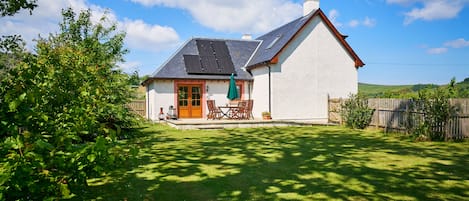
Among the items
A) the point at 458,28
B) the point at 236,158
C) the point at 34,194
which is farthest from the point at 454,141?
the point at 458,28

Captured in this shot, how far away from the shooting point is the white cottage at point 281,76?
18078 millimetres

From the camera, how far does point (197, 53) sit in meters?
20.6

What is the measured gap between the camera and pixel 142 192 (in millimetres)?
4863

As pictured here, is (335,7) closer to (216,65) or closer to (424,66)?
(216,65)

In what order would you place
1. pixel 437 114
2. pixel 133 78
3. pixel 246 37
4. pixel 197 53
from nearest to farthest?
pixel 437 114
pixel 133 78
pixel 197 53
pixel 246 37

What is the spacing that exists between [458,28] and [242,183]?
97.6 feet

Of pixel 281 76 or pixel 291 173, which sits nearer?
pixel 291 173

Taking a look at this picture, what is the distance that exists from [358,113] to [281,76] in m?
4.87

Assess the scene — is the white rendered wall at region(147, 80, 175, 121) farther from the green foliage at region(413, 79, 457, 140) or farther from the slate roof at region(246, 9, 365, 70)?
the green foliage at region(413, 79, 457, 140)

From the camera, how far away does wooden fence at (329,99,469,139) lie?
1051cm

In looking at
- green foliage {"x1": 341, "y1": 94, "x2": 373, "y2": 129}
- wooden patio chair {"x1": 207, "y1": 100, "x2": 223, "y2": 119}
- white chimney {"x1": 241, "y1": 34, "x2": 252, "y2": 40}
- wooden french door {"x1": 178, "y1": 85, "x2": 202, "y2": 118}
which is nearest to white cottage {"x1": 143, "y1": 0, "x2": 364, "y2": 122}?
wooden french door {"x1": 178, "y1": 85, "x2": 202, "y2": 118}

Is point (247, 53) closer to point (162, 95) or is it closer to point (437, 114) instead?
point (162, 95)

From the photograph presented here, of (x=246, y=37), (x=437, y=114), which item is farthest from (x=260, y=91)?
(x=437, y=114)

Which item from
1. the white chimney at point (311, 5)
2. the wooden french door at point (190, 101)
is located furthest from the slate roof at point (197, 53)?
the white chimney at point (311, 5)
